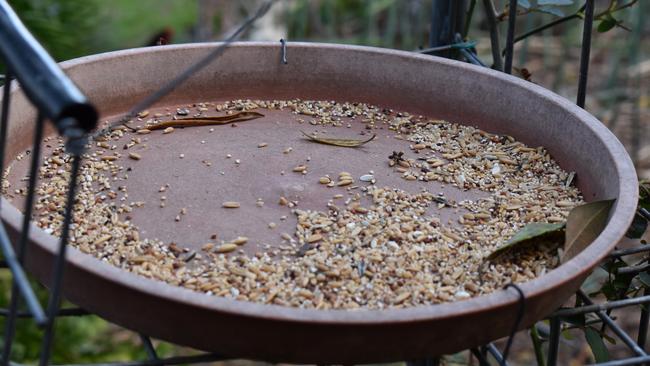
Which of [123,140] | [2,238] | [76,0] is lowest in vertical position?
[76,0]

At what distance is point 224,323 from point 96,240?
0.27 meters

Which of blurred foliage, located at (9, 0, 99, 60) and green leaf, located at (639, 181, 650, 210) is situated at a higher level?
green leaf, located at (639, 181, 650, 210)

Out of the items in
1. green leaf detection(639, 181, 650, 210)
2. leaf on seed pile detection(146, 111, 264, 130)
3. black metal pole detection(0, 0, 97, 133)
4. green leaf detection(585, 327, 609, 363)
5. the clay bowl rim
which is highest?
black metal pole detection(0, 0, 97, 133)

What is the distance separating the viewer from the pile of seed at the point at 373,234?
30.8 inches

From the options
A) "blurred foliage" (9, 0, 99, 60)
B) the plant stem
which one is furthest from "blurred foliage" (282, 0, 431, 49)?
the plant stem

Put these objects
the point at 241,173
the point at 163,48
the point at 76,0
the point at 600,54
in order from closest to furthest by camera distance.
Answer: the point at 241,173
the point at 163,48
the point at 76,0
the point at 600,54

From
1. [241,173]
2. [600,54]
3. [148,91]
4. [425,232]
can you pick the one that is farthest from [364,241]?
[600,54]

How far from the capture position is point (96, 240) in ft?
2.79

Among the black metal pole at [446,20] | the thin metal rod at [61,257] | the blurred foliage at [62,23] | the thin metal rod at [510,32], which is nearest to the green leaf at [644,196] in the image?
the thin metal rod at [510,32]

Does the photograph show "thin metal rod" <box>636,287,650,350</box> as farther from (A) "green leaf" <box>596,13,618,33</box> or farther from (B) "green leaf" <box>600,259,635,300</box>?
(A) "green leaf" <box>596,13,618,33</box>

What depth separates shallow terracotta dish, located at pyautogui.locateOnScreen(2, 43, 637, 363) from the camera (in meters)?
0.64

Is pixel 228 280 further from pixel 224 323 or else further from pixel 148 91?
pixel 148 91

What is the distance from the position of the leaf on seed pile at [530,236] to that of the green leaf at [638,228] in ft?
0.88

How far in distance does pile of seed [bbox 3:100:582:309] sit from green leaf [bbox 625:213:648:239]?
0.14 meters
